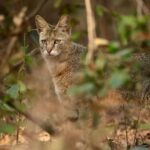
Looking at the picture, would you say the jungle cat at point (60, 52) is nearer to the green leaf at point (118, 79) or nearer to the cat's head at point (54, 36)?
the cat's head at point (54, 36)

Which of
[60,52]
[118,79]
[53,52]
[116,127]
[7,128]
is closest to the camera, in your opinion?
[118,79]

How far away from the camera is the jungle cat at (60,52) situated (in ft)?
26.6

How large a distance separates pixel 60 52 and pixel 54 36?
21 centimetres

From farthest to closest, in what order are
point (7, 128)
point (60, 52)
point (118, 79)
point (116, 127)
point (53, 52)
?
point (60, 52), point (53, 52), point (116, 127), point (7, 128), point (118, 79)

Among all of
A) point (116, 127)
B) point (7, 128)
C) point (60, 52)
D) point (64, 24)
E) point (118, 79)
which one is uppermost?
point (64, 24)

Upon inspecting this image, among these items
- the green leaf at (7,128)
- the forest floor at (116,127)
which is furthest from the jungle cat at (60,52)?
the green leaf at (7,128)

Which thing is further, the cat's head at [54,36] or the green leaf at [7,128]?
the cat's head at [54,36]

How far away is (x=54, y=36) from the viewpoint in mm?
8172

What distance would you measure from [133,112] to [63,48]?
1.16 metres

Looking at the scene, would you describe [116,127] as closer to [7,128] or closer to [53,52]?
[53,52]

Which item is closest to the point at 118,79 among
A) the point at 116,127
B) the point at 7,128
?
the point at 7,128

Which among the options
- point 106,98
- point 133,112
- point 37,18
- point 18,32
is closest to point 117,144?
point 106,98

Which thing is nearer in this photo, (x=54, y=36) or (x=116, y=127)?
(x=116, y=127)

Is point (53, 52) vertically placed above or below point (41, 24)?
below
